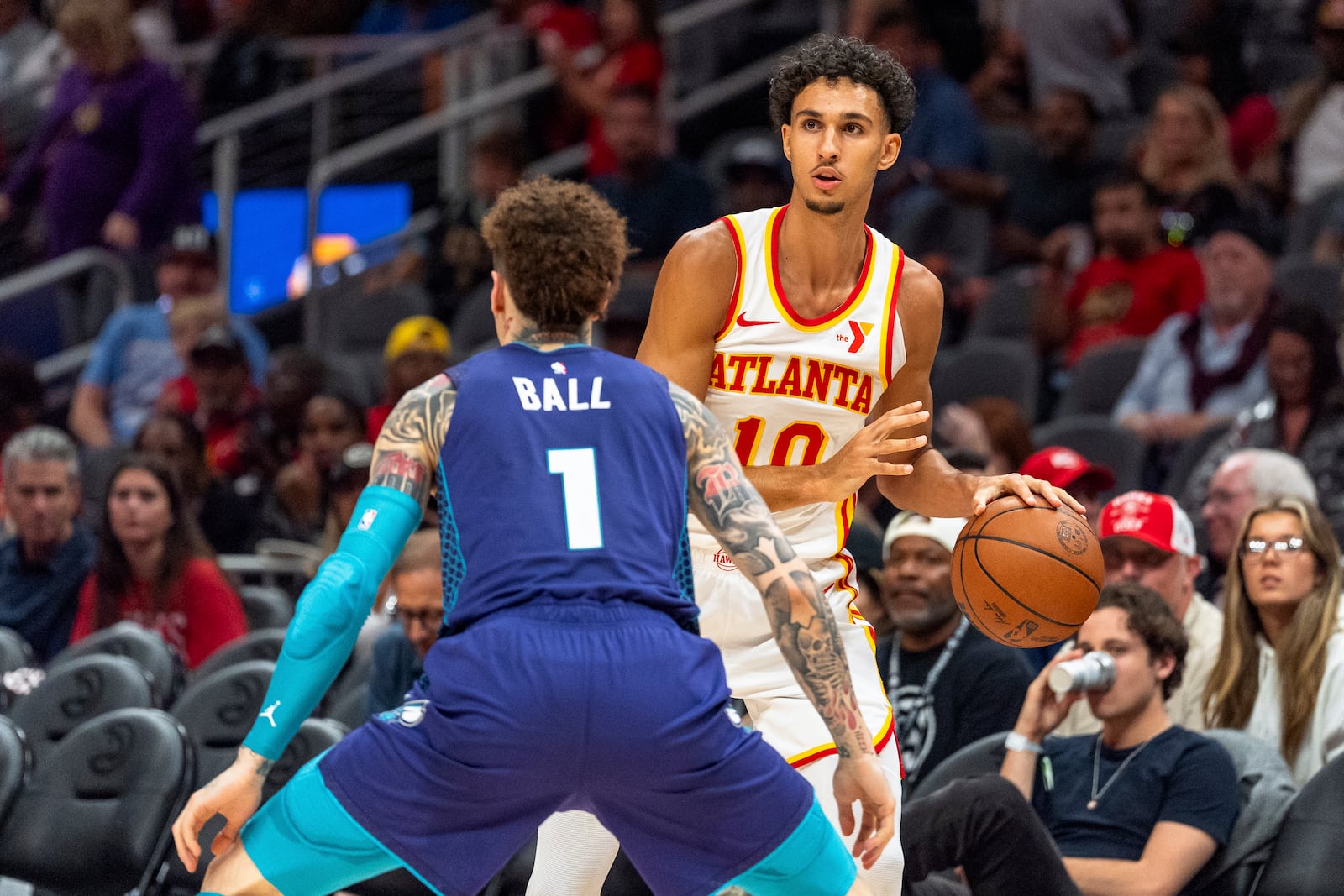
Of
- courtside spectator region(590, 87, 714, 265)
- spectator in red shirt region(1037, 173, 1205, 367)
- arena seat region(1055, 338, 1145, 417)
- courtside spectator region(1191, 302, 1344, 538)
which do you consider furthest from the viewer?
courtside spectator region(590, 87, 714, 265)

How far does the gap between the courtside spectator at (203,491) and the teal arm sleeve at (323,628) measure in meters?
5.67

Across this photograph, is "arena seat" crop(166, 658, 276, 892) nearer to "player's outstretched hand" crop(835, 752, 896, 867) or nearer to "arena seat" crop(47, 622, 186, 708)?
"arena seat" crop(47, 622, 186, 708)

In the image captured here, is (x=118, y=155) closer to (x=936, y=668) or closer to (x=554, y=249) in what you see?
(x=936, y=668)

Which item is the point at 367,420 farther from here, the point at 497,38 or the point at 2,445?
the point at 497,38

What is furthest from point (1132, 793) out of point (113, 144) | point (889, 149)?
point (113, 144)

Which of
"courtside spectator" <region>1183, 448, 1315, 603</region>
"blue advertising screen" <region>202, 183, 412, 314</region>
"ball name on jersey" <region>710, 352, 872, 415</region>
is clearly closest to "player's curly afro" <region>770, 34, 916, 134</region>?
"ball name on jersey" <region>710, 352, 872, 415</region>

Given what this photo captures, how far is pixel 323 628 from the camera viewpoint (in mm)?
3170

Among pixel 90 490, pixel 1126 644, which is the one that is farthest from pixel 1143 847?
pixel 90 490

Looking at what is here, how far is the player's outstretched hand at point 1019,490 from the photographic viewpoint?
412 centimetres

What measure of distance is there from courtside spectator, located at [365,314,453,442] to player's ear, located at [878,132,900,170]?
4653mm

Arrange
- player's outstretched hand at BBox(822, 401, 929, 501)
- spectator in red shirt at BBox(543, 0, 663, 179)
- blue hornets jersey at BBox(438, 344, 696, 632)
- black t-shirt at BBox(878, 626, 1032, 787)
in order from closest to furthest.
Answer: blue hornets jersey at BBox(438, 344, 696, 632)
player's outstretched hand at BBox(822, 401, 929, 501)
black t-shirt at BBox(878, 626, 1032, 787)
spectator in red shirt at BBox(543, 0, 663, 179)

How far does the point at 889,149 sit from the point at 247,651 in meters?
3.46

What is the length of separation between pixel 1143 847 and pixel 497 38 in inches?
319

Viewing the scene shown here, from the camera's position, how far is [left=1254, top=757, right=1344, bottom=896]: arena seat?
4785mm
